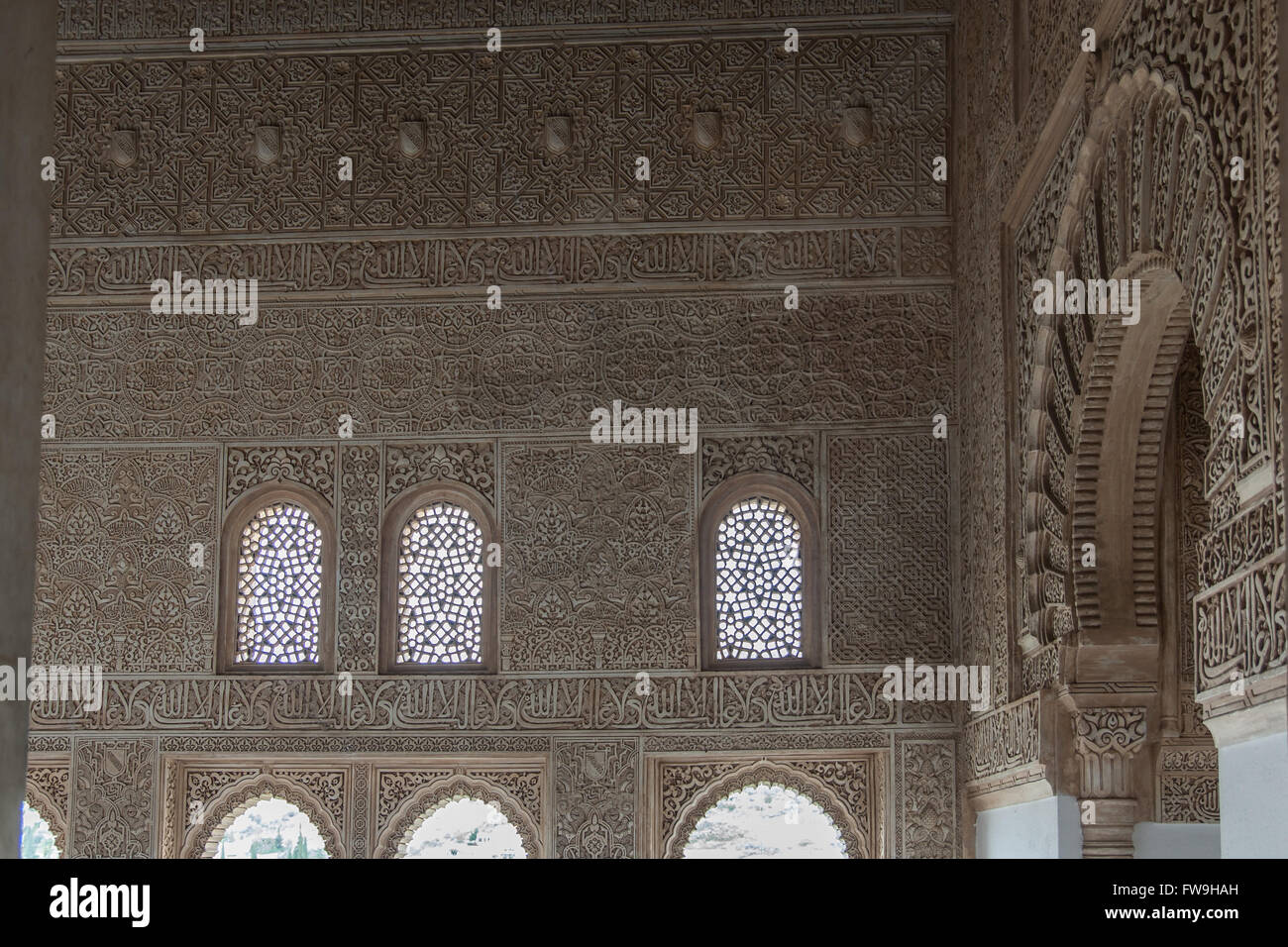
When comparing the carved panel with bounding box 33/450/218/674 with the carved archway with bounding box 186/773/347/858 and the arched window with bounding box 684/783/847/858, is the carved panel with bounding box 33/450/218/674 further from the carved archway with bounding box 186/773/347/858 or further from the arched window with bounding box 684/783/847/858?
the arched window with bounding box 684/783/847/858

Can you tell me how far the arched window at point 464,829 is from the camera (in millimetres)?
7602

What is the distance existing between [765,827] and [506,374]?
247cm

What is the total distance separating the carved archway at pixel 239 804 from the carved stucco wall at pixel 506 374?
0.02 meters

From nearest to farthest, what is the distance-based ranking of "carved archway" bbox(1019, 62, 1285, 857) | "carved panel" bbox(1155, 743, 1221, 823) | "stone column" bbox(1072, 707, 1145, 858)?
"carved archway" bbox(1019, 62, 1285, 857) → "stone column" bbox(1072, 707, 1145, 858) → "carved panel" bbox(1155, 743, 1221, 823)

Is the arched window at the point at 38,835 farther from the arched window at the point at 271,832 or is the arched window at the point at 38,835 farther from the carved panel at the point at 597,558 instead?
the carved panel at the point at 597,558

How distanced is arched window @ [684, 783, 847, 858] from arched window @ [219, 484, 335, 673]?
198 cm

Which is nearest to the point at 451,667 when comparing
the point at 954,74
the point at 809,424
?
the point at 809,424

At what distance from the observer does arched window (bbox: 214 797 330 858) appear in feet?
25.1

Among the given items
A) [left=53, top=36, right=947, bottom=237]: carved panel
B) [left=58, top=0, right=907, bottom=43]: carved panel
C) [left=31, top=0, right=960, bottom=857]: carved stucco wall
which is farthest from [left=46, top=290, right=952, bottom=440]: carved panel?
[left=58, top=0, right=907, bottom=43]: carved panel

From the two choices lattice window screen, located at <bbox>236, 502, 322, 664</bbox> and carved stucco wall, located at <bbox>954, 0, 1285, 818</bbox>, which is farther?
lattice window screen, located at <bbox>236, 502, 322, 664</bbox>

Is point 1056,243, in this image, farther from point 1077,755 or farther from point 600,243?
point 600,243

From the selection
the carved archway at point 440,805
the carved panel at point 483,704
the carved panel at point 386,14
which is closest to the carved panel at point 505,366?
the carved panel at point 483,704

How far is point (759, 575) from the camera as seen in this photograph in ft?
25.3
